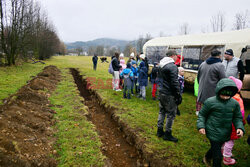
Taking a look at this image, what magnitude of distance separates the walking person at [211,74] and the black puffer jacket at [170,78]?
1387mm

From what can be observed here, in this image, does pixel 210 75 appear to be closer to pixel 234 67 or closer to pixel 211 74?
pixel 211 74

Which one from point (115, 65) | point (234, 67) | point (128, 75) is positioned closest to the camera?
point (234, 67)

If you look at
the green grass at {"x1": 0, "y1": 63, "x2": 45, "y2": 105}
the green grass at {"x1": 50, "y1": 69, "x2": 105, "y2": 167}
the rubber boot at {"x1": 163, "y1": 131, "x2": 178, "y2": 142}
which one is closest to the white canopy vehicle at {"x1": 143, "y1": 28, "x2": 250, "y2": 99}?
the rubber boot at {"x1": 163, "y1": 131, "x2": 178, "y2": 142}

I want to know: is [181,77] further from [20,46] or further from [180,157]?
[20,46]

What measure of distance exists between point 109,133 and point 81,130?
930 mm

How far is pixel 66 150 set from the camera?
13.1 feet

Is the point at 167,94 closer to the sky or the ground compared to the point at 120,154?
closer to the sky

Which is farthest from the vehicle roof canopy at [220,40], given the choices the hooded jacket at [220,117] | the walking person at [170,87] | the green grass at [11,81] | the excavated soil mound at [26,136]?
the green grass at [11,81]

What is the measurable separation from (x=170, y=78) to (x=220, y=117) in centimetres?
140

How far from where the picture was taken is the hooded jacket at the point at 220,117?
2865 mm

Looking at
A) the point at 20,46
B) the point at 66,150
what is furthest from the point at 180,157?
the point at 20,46

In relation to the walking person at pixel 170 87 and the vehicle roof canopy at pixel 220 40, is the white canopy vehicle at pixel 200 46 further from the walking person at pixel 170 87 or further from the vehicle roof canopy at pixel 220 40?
the walking person at pixel 170 87

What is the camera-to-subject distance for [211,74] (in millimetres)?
4660

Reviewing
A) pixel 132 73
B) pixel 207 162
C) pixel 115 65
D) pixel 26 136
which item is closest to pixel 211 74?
pixel 207 162
